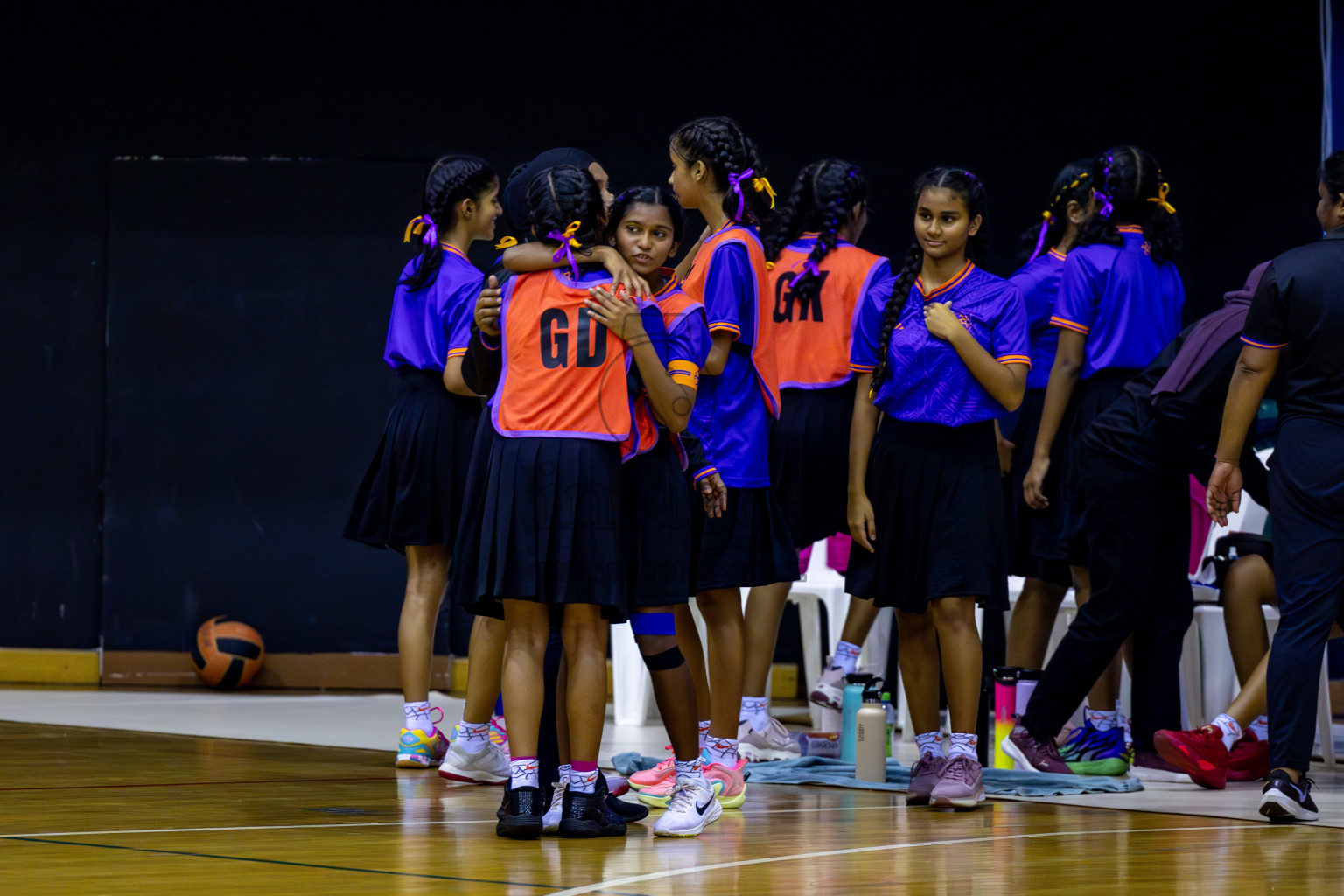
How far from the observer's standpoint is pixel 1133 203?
5.05 m

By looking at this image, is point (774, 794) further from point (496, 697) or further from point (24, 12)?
point (24, 12)

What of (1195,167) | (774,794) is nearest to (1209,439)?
(774,794)

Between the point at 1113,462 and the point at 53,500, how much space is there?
16.0ft

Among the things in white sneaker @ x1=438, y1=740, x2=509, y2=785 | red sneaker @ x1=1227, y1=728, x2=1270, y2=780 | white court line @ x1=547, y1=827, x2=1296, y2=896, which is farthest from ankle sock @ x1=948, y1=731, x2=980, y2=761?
white sneaker @ x1=438, y1=740, x2=509, y2=785

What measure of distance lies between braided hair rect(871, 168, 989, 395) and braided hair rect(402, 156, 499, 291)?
1326 mm

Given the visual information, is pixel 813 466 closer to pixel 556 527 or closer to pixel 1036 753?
pixel 1036 753

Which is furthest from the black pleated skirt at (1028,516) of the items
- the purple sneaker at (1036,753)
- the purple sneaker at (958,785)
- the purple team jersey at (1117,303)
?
the purple sneaker at (958,785)

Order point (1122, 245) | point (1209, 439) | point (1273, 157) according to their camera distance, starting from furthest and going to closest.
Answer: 1. point (1273, 157)
2. point (1122, 245)
3. point (1209, 439)

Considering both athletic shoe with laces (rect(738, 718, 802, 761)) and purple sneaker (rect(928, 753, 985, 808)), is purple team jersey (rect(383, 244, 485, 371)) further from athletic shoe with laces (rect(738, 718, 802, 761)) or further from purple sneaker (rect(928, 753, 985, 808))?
purple sneaker (rect(928, 753, 985, 808))

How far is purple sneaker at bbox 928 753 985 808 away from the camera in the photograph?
13.0 feet

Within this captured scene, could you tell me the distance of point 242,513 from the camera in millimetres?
7508

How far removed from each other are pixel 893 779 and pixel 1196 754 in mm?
801

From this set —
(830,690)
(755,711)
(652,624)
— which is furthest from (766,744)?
(652,624)

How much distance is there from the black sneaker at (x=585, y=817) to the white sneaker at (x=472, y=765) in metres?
0.98
